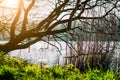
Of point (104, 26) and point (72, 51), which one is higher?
point (104, 26)

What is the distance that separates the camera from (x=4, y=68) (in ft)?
17.9

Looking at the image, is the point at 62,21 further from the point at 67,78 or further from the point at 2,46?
the point at 67,78

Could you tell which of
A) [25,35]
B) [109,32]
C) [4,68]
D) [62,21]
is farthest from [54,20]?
[4,68]

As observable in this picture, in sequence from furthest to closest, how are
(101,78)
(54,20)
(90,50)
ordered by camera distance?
(54,20)
(90,50)
(101,78)

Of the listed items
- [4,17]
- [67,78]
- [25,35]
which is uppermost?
[4,17]

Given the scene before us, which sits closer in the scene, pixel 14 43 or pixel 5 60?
pixel 5 60

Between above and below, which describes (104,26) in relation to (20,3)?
below

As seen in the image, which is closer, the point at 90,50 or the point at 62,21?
the point at 90,50

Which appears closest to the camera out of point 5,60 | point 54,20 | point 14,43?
point 5,60

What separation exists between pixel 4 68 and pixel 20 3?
6.33 m

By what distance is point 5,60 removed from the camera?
21.8 ft

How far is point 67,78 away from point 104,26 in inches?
267

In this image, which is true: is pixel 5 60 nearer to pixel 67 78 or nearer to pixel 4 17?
pixel 67 78

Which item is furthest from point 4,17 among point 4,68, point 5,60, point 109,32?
point 4,68
